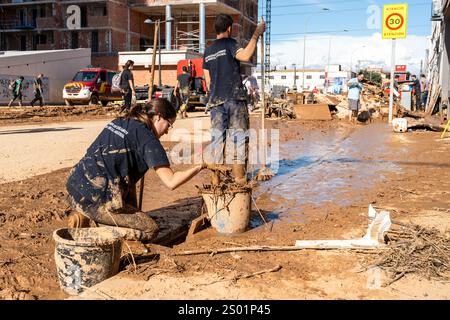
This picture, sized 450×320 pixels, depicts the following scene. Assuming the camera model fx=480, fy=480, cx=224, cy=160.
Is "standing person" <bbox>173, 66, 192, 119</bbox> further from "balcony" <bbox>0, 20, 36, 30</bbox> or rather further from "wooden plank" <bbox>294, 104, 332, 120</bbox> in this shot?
"balcony" <bbox>0, 20, 36, 30</bbox>

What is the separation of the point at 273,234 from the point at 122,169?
1577mm

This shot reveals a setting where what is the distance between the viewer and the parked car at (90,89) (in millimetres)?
28891

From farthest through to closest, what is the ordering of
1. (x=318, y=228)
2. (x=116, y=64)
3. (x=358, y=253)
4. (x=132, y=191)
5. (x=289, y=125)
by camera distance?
(x=116, y=64), (x=289, y=125), (x=318, y=228), (x=132, y=191), (x=358, y=253)

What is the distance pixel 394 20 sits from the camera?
1667cm

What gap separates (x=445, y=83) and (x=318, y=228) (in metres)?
18.1

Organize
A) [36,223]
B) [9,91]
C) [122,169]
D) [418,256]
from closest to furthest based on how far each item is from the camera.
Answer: [418,256] → [122,169] → [36,223] → [9,91]

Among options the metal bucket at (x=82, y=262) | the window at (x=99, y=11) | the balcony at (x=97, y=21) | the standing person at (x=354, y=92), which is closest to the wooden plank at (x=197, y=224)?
the metal bucket at (x=82, y=262)

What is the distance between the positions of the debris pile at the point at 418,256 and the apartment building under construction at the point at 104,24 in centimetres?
4892

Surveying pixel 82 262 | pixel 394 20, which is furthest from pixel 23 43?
pixel 82 262

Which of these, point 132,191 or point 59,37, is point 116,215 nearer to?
point 132,191

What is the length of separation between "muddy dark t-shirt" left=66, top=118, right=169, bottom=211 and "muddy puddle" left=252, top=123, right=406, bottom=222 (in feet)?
5.34

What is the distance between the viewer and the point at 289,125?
1795 cm

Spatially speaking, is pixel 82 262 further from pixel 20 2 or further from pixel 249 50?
pixel 20 2

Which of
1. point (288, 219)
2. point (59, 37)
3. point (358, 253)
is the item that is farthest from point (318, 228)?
point (59, 37)
